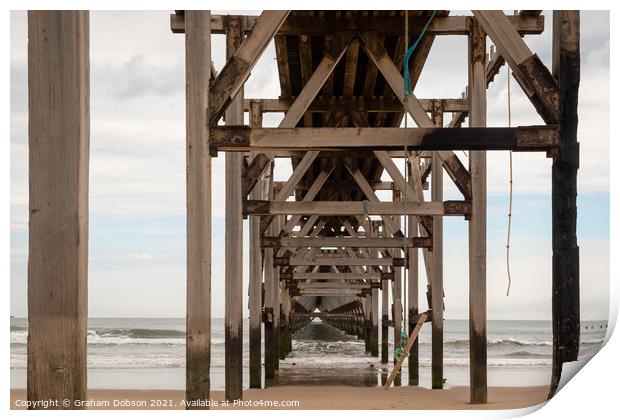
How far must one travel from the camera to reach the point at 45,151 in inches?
164

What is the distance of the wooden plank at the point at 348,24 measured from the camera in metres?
10.0

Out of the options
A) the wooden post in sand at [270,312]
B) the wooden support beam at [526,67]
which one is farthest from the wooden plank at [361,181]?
the wooden support beam at [526,67]

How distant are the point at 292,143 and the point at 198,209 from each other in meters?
0.92

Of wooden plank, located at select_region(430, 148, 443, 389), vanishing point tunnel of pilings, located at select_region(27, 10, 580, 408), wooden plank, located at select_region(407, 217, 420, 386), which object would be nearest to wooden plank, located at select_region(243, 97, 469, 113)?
vanishing point tunnel of pilings, located at select_region(27, 10, 580, 408)

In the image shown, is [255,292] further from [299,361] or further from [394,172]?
[299,361]

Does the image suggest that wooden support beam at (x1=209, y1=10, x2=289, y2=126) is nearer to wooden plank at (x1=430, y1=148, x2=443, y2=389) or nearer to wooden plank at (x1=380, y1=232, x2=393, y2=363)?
wooden plank at (x1=430, y1=148, x2=443, y2=389)

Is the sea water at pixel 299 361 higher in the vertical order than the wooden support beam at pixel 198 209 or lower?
lower

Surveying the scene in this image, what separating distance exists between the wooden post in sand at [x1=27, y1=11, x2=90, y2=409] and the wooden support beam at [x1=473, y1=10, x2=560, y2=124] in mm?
3911

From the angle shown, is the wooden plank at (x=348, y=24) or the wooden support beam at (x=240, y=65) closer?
the wooden support beam at (x=240, y=65)

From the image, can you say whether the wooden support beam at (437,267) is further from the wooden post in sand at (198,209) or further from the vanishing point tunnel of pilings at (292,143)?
the wooden post in sand at (198,209)

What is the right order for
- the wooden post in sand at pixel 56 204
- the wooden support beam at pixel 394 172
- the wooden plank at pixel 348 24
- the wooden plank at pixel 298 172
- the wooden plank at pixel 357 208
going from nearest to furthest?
the wooden post in sand at pixel 56 204, the wooden plank at pixel 348 24, the wooden plank at pixel 357 208, the wooden support beam at pixel 394 172, the wooden plank at pixel 298 172

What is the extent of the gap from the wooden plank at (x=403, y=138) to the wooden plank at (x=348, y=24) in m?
2.75

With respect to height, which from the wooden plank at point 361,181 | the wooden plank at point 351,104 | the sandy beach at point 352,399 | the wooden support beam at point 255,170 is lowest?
the sandy beach at point 352,399
